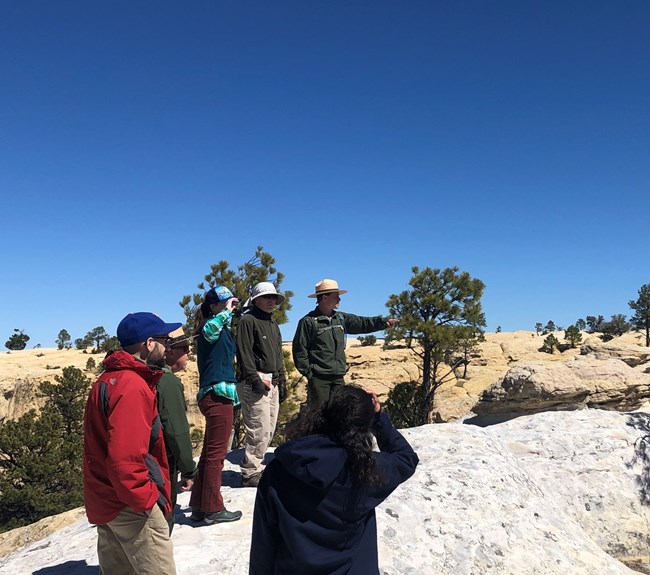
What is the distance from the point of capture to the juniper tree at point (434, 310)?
18.6 m

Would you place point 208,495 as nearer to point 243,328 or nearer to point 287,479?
point 243,328

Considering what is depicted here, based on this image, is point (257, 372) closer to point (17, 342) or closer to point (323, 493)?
point (323, 493)

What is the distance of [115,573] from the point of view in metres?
2.98

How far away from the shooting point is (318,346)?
20.1ft

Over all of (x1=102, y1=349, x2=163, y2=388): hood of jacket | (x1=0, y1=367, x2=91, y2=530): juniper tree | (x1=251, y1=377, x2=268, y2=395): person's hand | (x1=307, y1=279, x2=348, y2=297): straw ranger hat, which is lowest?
(x1=0, y1=367, x2=91, y2=530): juniper tree

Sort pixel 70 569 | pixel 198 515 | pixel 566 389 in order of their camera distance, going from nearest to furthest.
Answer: pixel 70 569
pixel 198 515
pixel 566 389

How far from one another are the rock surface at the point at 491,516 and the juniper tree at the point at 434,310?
10.9 m

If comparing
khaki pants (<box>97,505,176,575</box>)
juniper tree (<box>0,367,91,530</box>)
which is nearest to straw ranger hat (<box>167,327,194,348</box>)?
khaki pants (<box>97,505,176,575</box>)

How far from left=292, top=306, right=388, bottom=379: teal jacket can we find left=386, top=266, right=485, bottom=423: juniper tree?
41.5ft

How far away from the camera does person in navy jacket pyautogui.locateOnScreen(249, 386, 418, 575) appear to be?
2.17m

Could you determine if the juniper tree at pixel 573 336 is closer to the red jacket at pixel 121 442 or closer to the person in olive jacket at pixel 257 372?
the person in olive jacket at pixel 257 372

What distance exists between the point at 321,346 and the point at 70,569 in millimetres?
3219

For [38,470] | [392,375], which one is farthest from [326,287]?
[392,375]

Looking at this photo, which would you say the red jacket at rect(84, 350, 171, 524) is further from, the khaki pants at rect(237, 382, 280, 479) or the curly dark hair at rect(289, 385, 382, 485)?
the khaki pants at rect(237, 382, 280, 479)
